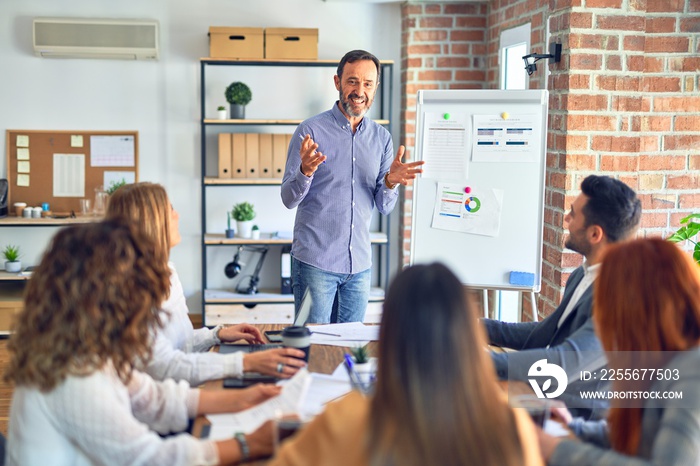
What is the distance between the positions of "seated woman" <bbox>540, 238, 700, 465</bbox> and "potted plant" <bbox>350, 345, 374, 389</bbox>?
58 cm

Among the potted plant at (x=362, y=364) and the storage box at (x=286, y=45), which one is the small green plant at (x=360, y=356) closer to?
the potted plant at (x=362, y=364)

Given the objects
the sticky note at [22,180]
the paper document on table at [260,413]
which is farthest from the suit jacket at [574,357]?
the sticky note at [22,180]

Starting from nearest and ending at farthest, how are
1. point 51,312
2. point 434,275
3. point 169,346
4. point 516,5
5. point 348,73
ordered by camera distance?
point 434,275, point 51,312, point 169,346, point 348,73, point 516,5

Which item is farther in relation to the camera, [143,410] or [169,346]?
[169,346]

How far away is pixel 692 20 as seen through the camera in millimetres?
3445

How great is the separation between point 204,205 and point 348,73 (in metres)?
2.08

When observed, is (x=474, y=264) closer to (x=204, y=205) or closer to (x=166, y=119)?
(x=204, y=205)

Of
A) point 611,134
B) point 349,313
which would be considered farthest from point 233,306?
point 611,134

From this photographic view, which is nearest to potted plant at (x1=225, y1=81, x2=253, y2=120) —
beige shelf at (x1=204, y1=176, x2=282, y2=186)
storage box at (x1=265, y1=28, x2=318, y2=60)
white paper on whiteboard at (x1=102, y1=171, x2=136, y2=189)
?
storage box at (x1=265, y1=28, x2=318, y2=60)

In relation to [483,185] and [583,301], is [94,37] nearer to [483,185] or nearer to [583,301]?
[483,185]

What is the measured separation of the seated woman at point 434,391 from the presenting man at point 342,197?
6.72 ft

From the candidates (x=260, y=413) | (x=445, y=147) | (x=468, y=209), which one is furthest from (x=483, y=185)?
(x=260, y=413)

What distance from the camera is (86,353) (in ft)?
4.82

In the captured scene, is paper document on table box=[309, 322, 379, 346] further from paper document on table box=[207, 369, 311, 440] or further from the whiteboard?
the whiteboard
